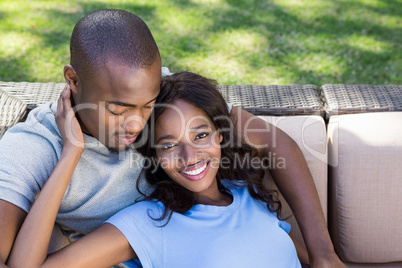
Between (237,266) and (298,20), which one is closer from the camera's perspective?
(237,266)

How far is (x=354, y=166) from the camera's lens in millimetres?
2152

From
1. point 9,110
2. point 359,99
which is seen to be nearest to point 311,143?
point 359,99

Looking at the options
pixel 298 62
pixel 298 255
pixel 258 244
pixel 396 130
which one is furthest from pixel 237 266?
pixel 298 62

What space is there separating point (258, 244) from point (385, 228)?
2.18 ft

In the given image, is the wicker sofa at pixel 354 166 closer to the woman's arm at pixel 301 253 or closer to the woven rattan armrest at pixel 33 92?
the woven rattan armrest at pixel 33 92

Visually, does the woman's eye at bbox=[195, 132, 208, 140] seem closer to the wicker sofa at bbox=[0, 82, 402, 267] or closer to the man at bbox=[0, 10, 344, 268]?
the man at bbox=[0, 10, 344, 268]

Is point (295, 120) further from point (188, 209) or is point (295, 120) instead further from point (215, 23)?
point (215, 23)

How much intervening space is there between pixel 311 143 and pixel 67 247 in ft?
3.80

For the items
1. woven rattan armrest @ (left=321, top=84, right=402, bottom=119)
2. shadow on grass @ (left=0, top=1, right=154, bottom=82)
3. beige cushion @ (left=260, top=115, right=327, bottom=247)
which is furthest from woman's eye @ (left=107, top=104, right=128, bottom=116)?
shadow on grass @ (left=0, top=1, right=154, bottom=82)

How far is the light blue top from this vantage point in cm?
178

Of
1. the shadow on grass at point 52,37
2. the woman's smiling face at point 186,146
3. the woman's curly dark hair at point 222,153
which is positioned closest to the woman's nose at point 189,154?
the woman's smiling face at point 186,146

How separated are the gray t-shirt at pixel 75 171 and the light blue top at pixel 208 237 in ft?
0.37

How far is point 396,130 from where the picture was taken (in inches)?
85.3

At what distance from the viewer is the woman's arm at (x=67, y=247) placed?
155 centimetres
